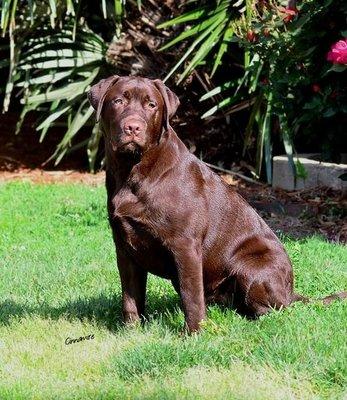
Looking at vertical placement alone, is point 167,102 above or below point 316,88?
above

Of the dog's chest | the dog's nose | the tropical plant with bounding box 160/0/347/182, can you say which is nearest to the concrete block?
the tropical plant with bounding box 160/0/347/182

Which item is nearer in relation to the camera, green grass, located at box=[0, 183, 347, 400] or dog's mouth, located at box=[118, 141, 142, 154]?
green grass, located at box=[0, 183, 347, 400]

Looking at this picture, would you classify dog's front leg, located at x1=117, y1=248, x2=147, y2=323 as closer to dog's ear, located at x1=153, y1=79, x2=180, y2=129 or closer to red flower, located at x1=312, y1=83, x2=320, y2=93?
dog's ear, located at x1=153, y1=79, x2=180, y2=129

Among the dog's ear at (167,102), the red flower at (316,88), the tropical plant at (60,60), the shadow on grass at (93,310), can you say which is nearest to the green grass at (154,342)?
the shadow on grass at (93,310)

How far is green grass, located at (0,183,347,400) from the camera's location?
374 cm

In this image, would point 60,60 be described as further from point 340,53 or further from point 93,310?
point 93,310

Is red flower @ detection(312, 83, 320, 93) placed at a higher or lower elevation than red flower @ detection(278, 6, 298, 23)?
lower

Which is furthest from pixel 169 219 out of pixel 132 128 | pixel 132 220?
pixel 132 128

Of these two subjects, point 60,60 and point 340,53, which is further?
point 60,60

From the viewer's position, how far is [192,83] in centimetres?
1059

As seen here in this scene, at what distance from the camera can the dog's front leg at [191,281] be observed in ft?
14.7

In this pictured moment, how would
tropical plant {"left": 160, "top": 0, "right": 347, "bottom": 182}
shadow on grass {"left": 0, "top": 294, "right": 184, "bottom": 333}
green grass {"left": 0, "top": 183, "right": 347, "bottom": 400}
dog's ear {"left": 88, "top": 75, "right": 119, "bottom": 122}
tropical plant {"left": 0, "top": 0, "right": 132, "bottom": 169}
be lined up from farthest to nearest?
tropical plant {"left": 0, "top": 0, "right": 132, "bottom": 169} → tropical plant {"left": 160, "top": 0, "right": 347, "bottom": 182} → shadow on grass {"left": 0, "top": 294, "right": 184, "bottom": 333} → dog's ear {"left": 88, "top": 75, "right": 119, "bottom": 122} → green grass {"left": 0, "top": 183, "right": 347, "bottom": 400}

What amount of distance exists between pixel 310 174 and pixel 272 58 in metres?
1.75

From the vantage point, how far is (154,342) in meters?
4.28
